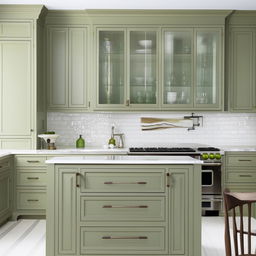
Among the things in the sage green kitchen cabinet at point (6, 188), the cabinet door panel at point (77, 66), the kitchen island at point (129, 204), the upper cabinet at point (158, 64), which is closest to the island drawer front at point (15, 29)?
the cabinet door panel at point (77, 66)

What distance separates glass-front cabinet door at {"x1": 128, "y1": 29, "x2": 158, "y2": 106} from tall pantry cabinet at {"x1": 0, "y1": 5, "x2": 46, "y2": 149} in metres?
1.27

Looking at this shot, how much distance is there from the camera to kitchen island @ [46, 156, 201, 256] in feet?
12.6

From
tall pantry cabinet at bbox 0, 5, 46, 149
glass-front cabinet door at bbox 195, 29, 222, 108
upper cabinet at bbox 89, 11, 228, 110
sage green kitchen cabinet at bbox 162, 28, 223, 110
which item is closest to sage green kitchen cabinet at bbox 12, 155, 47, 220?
tall pantry cabinet at bbox 0, 5, 46, 149

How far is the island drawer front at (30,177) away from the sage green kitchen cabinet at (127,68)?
1.27 metres

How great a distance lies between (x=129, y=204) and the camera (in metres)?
3.87

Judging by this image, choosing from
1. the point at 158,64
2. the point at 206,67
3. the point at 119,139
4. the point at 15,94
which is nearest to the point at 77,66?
the point at 15,94

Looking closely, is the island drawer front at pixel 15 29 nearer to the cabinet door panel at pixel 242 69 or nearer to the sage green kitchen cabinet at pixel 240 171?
the cabinet door panel at pixel 242 69

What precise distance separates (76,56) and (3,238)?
262 cm

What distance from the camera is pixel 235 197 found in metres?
2.85

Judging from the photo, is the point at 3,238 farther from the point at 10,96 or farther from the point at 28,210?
the point at 10,96

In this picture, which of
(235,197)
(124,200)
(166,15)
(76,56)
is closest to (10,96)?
(76,56)

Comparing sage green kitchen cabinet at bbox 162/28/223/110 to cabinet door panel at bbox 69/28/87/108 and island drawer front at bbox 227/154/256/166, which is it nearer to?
island drawer front at bbox 227/154/256/166

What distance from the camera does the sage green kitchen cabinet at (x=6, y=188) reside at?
17.8 ft

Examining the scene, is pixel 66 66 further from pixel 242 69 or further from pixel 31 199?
pixel 242 69
